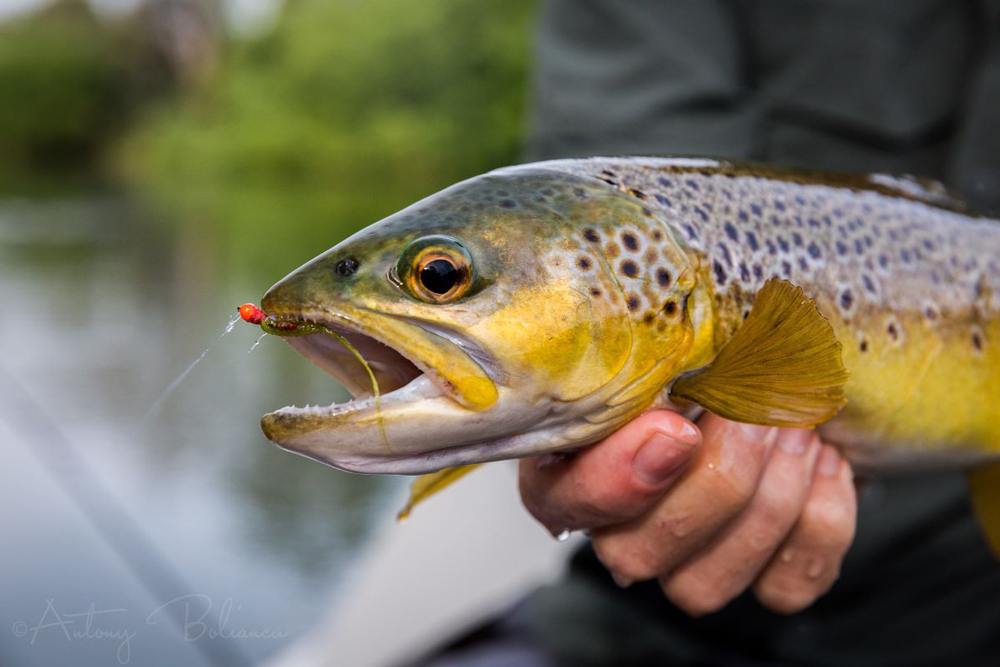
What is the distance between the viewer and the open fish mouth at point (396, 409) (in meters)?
Answer: 1.36

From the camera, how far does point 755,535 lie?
1822 mm

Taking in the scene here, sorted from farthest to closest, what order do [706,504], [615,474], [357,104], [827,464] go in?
[357,104]
[827,464]
[706,504]
[615,474]

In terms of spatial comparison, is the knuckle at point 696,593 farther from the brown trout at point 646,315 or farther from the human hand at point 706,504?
the brown trout at point 646,315

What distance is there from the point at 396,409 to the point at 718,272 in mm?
576

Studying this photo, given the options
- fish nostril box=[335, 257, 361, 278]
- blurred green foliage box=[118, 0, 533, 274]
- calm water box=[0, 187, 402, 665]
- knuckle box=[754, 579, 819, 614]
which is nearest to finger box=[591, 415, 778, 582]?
knuckle box=[754, 579, 819, 614]

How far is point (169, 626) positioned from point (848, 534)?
7.03 ft

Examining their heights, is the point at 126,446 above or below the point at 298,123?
above

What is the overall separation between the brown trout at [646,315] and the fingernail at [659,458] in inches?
2.3

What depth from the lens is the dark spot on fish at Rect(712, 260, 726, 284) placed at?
1629 mm

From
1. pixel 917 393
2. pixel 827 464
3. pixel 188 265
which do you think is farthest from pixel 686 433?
pixel 188 265

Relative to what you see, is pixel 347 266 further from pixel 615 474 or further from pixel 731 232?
pixel 731 232

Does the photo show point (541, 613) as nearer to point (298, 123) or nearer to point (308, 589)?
point (308, 589)

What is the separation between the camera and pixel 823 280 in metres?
1.75

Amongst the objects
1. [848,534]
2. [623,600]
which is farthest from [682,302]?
[623,600]
